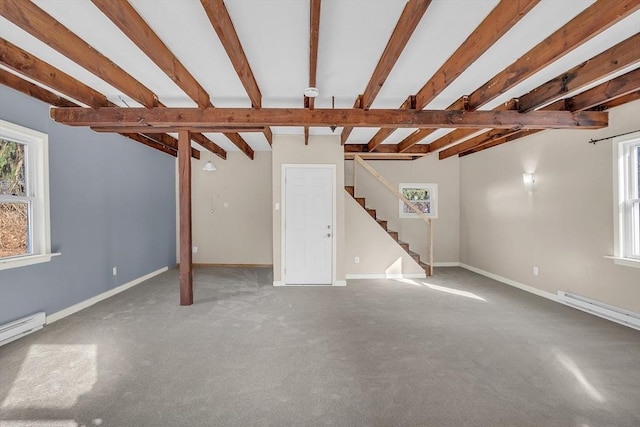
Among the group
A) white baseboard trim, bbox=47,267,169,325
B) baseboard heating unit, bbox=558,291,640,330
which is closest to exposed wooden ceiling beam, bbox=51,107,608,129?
baseboard heating unit, bbox=558,291,640,330

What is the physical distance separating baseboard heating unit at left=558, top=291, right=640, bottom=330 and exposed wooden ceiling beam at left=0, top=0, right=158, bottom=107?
590cm

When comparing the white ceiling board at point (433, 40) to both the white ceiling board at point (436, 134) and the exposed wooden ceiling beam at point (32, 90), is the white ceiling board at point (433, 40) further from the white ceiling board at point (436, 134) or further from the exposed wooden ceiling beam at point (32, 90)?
the exposed wooden ceiling beam at point (32, 90)

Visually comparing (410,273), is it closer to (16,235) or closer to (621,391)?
(621,391)

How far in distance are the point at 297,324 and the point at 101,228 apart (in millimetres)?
3339

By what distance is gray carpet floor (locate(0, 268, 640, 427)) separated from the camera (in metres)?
1.91

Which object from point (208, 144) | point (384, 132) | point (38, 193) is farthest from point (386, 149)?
point (38, 193)

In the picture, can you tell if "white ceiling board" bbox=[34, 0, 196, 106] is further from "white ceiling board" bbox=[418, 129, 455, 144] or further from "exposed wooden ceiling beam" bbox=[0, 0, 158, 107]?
"white ceiling board" bbox=[418, 129, 455, 144]

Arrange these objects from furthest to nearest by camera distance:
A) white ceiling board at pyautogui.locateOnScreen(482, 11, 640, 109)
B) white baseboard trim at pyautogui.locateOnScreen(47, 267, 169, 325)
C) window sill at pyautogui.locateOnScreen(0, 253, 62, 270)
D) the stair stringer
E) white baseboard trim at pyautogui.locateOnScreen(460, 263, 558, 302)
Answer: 1. the stair stringer
2. white baseboard trim at pyautogui.locateOnScreen(460, 263, 558, 302)
3. white baseboard trim at pyautogui.locateOnScreen(47, 267, 169, 325)
4. window sill at pyautogui.locateOnScreen(0, 253, 62, 270)
5. white ceiling board at pyautogui.locateOnScreen(482, 11, 640, 109)

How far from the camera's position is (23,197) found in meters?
3.22

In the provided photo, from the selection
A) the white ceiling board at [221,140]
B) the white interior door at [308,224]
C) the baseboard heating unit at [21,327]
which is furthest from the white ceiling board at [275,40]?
the baseboard heating unit at [21,327]

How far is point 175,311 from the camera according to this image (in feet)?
12.5

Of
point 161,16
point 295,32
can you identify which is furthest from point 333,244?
point 161,16

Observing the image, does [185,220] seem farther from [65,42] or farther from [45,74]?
[65,42]

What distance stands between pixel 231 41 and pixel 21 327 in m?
3.51
